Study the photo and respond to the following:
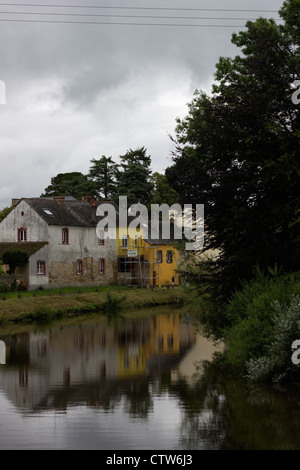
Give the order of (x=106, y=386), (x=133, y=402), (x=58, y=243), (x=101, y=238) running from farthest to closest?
(x=101, y=238) < (x=58, y=243) < (x=106, y=386) < (x=133, y=402)

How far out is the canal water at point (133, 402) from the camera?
1291 centimetres

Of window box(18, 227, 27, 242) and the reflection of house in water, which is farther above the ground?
window box(18, 227, 27, 242)

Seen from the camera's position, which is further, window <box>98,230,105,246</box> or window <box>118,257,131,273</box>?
window <box>118,257,131,273</box>

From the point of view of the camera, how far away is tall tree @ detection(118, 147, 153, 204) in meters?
78.4

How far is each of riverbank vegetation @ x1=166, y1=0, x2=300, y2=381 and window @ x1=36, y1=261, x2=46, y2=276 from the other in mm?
33107

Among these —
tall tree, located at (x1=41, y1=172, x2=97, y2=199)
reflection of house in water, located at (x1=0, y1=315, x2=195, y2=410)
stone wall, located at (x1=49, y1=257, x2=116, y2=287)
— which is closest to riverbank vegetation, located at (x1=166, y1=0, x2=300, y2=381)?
reflection of house in water, located at (x1=0, y1=315, x2=195, y2=410)

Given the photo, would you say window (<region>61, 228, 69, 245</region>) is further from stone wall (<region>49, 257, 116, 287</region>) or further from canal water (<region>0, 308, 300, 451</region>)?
canal water (<region>0, 308, 300, 451</region>)

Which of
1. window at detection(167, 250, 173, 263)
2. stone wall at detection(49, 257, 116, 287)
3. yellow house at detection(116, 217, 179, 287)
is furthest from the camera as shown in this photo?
window at detection(167, 250, 173, 263)

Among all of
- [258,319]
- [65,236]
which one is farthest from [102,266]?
[258,319]

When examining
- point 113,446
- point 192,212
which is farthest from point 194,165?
point 113,446

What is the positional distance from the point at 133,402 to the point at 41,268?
4045 centimetres

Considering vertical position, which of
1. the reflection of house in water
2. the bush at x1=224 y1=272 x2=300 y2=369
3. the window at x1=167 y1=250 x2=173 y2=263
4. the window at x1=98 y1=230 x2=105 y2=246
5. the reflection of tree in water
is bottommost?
the reflection of house in water

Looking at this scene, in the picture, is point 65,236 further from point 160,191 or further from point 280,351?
point 280,351

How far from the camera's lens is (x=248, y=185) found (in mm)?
21969
